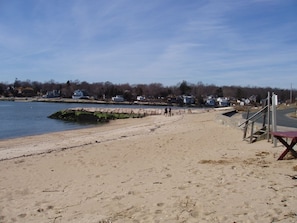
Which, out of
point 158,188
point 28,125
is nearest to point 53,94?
point 28,125

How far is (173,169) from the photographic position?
9.26 meters

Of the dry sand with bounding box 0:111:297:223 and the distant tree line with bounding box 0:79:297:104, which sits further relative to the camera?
the distant tree line with bounding box 0:79:297:104

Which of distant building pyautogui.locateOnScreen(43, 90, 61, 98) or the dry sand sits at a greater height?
distant building pyautogui.locateOnScreen(43, 90, 61, 98)

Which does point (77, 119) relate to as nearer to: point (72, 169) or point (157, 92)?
point (72, 169)

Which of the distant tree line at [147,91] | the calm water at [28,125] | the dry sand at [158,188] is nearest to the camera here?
the dry sand at [158,188]

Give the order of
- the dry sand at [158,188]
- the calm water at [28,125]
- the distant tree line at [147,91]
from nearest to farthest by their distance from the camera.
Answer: the dry sand at [158,188], the calm water at [28,125], the distant tree line at [147,91]

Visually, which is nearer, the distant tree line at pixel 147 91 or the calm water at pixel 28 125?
the calm water at pixel 28 125

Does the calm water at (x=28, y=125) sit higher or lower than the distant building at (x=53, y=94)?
lower

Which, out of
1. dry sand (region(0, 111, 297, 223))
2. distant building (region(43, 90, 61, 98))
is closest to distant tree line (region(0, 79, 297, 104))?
distant building (region(43, 90, 61, 98))

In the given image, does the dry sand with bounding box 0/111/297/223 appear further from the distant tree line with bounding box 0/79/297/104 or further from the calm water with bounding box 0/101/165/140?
the distant tree line with bounding box 0/79/297/104

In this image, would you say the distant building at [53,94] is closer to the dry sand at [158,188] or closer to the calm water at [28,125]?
the calm water at [28,125]

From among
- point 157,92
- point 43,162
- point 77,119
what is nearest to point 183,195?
point 43,162

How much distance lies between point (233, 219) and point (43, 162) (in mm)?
8875

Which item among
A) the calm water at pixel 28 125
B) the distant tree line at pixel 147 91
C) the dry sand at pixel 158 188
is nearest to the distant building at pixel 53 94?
the distant tree line at pixel 147 91
